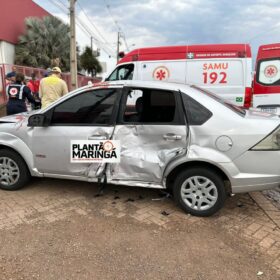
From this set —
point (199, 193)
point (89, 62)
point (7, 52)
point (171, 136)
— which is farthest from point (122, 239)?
point (89, 62)

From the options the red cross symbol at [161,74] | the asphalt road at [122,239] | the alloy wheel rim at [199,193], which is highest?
the red cross symbol at [161,74]

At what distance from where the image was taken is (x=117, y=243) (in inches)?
125

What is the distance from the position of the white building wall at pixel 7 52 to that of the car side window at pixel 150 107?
60.1 ft

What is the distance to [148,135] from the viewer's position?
12.2 ft

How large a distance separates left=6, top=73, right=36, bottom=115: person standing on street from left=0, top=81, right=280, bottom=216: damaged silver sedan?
2.07 meters

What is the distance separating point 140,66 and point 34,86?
4.20 metres

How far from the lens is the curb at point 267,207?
3.74 m

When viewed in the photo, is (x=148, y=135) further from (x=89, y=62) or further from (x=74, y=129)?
(x=89, y=62)

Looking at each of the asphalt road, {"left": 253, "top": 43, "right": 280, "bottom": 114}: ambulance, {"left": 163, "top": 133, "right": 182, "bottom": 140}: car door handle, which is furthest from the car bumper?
{"left": 253, "top": 43, "right": 280, "bottom": 114}: ambulance

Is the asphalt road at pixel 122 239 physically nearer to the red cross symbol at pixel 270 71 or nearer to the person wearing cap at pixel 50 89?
the person wearing cap at pixel 50 89

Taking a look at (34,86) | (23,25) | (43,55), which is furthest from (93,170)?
(23,25)

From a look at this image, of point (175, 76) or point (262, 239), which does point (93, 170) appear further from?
point (175, 76)

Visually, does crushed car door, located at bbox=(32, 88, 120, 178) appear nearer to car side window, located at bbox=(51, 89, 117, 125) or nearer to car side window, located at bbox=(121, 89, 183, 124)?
car side window, located at bbox=(51, 89, 117, 125)

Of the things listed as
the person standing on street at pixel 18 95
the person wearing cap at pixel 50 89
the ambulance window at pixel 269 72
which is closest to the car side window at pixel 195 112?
the person wearing cap at pixel 50 89
